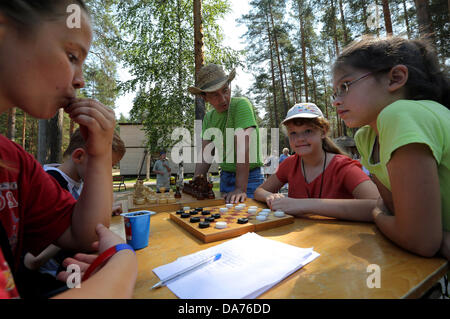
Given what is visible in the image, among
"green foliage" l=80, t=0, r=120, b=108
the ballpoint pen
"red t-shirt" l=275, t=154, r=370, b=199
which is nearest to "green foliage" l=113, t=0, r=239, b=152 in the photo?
"green foliage" l=80, t=0, r=120, b=108

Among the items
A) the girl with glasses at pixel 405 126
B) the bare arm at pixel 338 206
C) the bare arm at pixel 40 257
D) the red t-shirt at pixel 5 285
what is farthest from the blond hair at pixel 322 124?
the red t-shirt at pixel 5 285

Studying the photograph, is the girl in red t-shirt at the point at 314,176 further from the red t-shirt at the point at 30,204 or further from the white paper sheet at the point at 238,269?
the red t-shirt at the point at 30,204

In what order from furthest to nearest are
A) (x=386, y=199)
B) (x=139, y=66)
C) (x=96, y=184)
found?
(x=139, y=66)
(x=386, y=199)
(x=96, y=184)

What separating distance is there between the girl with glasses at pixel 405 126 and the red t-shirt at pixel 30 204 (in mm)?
1548

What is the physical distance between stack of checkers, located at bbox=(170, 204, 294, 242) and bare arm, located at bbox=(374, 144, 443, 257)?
657 mm

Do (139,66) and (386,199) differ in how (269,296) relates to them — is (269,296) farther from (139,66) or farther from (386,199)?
(139,66)

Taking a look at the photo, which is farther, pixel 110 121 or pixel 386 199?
pixel 386 199

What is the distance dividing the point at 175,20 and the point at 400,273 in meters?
10.3

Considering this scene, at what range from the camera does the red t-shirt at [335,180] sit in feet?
6.45

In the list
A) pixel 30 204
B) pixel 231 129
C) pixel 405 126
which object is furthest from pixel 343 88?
pixel 30 204

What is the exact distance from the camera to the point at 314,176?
7.29 ft

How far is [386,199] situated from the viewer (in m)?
1.39

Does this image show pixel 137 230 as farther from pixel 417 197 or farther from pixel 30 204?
pixel 417 197

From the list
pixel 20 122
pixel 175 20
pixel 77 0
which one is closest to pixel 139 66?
pixel 175 20
